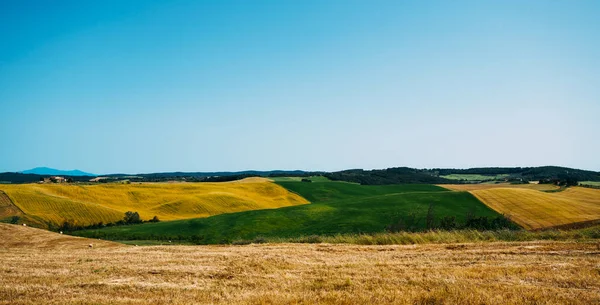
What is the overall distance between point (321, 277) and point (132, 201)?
3513 inches

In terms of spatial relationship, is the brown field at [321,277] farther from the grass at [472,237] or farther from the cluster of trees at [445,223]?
the cluster of trees at [445,223]

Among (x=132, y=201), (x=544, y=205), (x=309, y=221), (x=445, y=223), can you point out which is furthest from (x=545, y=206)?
A: (x=132, y=201)

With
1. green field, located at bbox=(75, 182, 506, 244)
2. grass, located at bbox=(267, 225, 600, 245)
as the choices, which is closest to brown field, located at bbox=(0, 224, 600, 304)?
grass, located at bbox=(267, 225, 600, 245)

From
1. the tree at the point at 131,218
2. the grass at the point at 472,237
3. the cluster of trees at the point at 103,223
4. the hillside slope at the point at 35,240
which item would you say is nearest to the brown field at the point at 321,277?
the grass at the point at 472,237

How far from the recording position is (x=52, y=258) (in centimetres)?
2181

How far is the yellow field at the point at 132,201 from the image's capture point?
74.2 m

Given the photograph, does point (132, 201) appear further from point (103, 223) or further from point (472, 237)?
point (472, 237)

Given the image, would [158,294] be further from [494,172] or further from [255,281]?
[494,172]

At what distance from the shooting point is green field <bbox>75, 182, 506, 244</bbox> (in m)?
55.7

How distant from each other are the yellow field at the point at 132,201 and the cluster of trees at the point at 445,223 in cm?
4284

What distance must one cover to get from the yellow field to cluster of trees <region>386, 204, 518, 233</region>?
42.8 metres

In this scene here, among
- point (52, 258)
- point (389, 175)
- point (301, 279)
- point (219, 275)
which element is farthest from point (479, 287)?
point (389, 175)

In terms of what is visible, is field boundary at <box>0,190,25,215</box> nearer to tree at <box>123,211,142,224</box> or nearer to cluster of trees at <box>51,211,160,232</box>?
cluster of trees at <box>51,211,160,232</box>

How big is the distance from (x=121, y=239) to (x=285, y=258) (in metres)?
42.0
